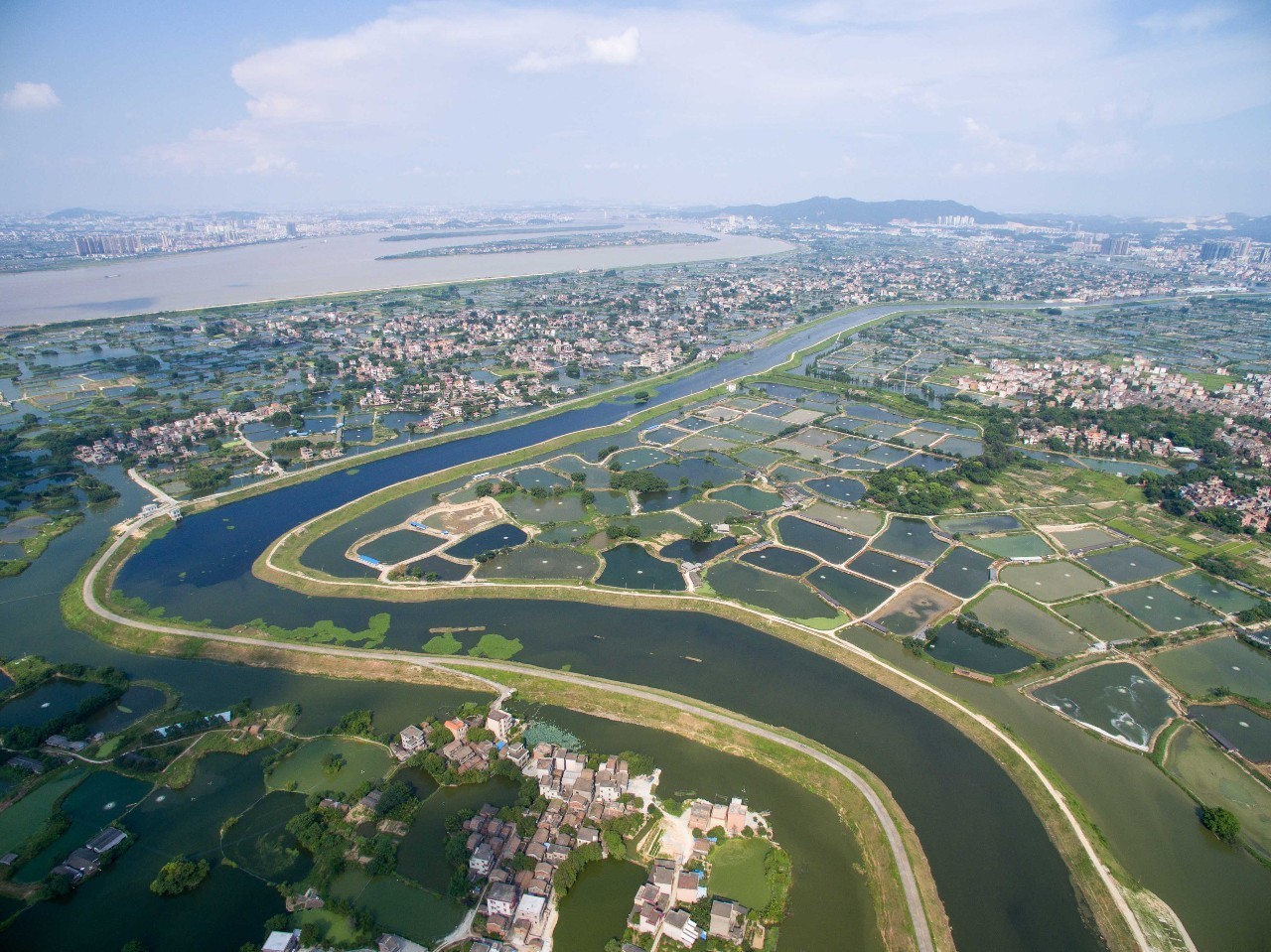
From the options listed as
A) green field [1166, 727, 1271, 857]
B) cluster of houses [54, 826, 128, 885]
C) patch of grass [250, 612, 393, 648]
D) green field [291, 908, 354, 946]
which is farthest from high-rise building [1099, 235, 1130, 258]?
cluster of houses [54, 826, 128, 885]

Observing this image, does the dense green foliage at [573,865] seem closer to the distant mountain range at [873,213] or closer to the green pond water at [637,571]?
the green pond water at [637,571]

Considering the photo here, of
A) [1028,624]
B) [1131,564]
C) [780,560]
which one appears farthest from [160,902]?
[1131,564]

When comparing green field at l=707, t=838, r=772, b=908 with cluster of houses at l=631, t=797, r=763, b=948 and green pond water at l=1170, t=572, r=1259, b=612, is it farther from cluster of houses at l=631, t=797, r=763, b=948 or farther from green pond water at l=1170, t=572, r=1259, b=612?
green pond water at l=1170, t=572, r=1259, b=612

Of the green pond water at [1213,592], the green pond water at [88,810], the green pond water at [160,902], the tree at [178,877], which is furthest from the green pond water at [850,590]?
the green pond water at [88,810]

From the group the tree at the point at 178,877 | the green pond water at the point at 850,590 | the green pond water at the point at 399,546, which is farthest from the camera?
the green pond water at the point at 399,546

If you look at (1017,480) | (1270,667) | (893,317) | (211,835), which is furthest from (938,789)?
(893,317)
